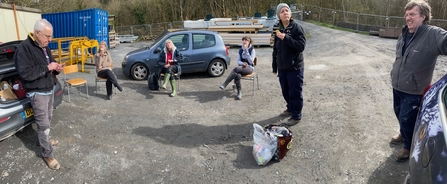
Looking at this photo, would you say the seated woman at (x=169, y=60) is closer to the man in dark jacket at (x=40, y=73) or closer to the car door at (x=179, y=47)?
the car door at (x=179, y=47)

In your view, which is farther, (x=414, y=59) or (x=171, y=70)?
(x=171, y=70)

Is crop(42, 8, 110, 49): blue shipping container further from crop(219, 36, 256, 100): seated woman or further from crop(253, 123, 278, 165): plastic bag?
crop(253, 123, 278, 165): plastic bag

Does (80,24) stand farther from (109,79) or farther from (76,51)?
(109,79)

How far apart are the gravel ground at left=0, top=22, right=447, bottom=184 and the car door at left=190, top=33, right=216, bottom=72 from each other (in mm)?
1146

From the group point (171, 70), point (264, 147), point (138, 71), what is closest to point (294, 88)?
point (264, 147)

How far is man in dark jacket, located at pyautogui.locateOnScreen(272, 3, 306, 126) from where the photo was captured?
15.4 ft

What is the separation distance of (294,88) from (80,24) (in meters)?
13.9

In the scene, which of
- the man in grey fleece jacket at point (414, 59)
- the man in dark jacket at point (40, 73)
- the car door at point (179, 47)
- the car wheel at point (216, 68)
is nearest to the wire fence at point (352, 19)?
the car wheel at point (216, 68)

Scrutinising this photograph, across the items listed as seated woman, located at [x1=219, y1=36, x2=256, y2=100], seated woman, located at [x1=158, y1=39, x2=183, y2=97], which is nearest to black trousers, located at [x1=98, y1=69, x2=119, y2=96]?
seated woman, located at [x1=158, y1=39, x2=183, y2=97]

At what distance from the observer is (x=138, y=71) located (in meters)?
8.82

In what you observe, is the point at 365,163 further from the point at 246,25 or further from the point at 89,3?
the point at 89,3

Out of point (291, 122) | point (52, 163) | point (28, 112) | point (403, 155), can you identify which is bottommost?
point (52, 163)

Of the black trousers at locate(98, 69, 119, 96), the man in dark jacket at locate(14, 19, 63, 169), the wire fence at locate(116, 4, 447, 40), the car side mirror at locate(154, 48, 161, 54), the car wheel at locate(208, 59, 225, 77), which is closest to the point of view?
the man in dark jacket at locate(14, 19, 63, 169)

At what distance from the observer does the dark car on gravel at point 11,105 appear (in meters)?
3.87
